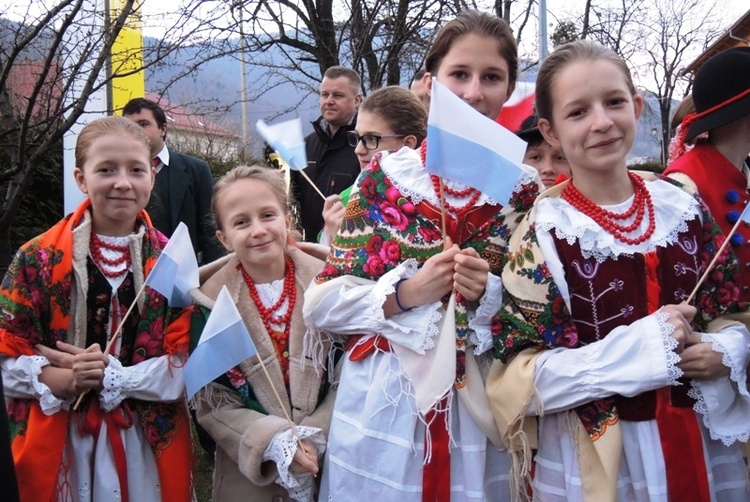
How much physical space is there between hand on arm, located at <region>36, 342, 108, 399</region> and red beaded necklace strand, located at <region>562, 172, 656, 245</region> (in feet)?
5.14

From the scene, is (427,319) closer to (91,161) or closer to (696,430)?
(696,430)

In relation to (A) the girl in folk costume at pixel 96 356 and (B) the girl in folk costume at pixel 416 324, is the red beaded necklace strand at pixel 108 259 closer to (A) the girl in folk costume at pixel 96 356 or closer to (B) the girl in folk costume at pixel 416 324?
(A) the girl in folk costume at pixel 96 356

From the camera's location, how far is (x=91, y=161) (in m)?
2.47

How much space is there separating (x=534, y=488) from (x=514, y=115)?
2090mm

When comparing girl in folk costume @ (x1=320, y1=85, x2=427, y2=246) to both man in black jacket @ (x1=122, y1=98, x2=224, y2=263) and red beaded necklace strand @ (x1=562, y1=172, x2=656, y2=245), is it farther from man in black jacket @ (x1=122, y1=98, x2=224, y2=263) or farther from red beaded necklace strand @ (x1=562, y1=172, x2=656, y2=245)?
man in black jacket @ (x1=122, y1=98, x2=224, y2=263)

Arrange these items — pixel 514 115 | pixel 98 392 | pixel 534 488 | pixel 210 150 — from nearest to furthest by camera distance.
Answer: pixel 534 488, pixel 98 392, pixel 514 115, pixel 210 150

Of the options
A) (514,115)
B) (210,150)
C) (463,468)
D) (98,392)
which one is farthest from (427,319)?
(210,150)

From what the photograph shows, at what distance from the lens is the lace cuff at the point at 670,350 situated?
5.52 ft

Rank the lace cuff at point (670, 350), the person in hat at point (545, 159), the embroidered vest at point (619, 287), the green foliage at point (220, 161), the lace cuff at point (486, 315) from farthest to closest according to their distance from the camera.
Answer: the green foliage at point (220, 161) < the person in hat at point (545, 159) < the lace cuff at point (486, 315) < the embroidered vest at point (619, 287) < the lace cuff at point (670, 350)

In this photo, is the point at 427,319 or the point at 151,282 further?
the point at 151,282

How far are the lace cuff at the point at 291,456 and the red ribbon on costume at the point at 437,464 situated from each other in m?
0.50

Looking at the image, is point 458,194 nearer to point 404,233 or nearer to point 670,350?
point 404,233

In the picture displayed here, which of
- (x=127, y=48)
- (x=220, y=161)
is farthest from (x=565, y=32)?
(x=127, y=48)

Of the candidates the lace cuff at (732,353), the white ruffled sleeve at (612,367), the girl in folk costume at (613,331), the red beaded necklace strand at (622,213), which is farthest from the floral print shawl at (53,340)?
the lace cuff at (732,353)
